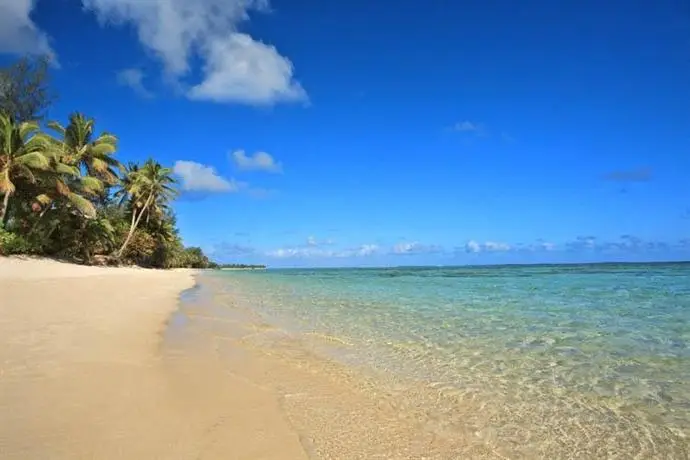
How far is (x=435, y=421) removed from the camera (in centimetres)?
418

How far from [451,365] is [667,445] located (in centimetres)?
287

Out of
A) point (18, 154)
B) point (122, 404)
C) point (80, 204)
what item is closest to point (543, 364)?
point (122, 404)

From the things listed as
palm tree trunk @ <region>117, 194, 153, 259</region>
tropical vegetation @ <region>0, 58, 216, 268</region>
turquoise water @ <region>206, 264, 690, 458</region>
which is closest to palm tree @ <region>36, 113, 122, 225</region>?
tropical vegetation @ <region>0, 58, 216, 268</region>

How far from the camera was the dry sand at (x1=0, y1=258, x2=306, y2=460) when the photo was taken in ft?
10.5

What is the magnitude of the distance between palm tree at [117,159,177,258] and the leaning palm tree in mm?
7875

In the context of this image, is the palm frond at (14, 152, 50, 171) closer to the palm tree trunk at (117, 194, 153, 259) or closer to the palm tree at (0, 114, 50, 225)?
the palm tree at (0, 114, 50, 225)

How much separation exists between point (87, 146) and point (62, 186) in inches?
Result: 260

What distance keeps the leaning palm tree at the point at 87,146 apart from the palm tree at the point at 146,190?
7.87 meters

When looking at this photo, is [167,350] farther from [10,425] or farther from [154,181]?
[154,181]

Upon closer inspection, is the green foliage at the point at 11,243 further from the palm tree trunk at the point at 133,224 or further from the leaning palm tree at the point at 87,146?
the palm tree trunk at the point at 133,224

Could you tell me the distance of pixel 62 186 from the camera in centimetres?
2712

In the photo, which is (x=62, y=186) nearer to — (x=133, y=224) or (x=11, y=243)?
(x=11, y=243)

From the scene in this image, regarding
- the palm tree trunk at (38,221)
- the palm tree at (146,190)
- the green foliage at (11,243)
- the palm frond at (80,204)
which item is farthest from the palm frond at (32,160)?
the palm tree at (146,190)

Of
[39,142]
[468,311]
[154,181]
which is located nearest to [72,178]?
[39,142]
